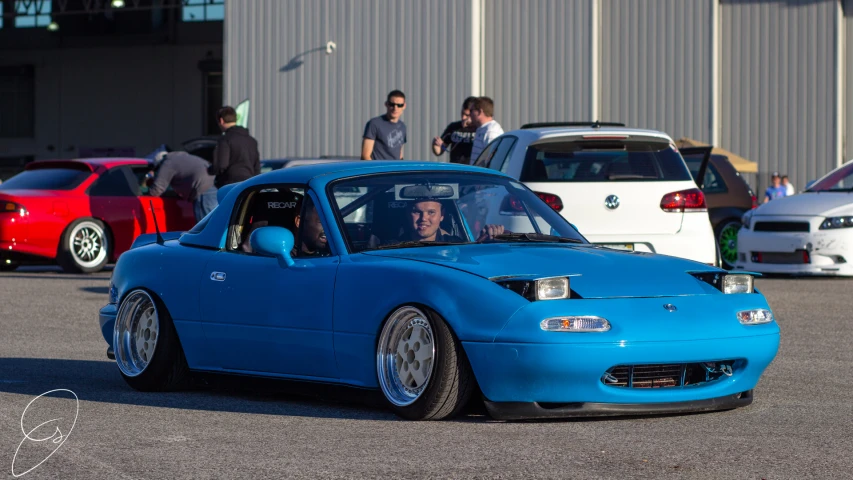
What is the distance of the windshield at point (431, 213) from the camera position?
23.3 ft

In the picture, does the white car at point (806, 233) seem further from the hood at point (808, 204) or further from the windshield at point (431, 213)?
the windshield at point (431, 213)

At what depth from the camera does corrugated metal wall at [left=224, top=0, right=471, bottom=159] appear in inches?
1299

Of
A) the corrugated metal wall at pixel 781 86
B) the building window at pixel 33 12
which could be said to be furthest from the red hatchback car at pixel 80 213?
the building window at pixel 33 12

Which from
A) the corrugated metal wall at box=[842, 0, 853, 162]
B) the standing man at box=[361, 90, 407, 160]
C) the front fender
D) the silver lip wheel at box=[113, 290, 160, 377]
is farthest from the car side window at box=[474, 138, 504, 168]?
the corrugated metal wall at box=[842, 0, 853, 162]

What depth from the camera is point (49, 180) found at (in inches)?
746

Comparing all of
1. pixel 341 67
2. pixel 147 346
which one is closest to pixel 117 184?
pixel 147 346

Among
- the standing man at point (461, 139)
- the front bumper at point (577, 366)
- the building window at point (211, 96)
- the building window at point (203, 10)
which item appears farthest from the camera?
the building window at point (211, 96)

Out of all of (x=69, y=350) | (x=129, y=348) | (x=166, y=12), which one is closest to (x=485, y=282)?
(x=129, y=348)

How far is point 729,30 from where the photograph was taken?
32.1 m

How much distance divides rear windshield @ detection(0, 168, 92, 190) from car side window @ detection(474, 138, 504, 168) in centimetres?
707

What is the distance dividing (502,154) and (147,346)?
18.1 feet

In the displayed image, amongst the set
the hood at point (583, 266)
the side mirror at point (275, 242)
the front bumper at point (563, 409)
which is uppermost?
the side mirror at point (275, 242)

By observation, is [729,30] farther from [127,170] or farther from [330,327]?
[330,327]

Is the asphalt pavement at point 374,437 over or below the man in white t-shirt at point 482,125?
below
